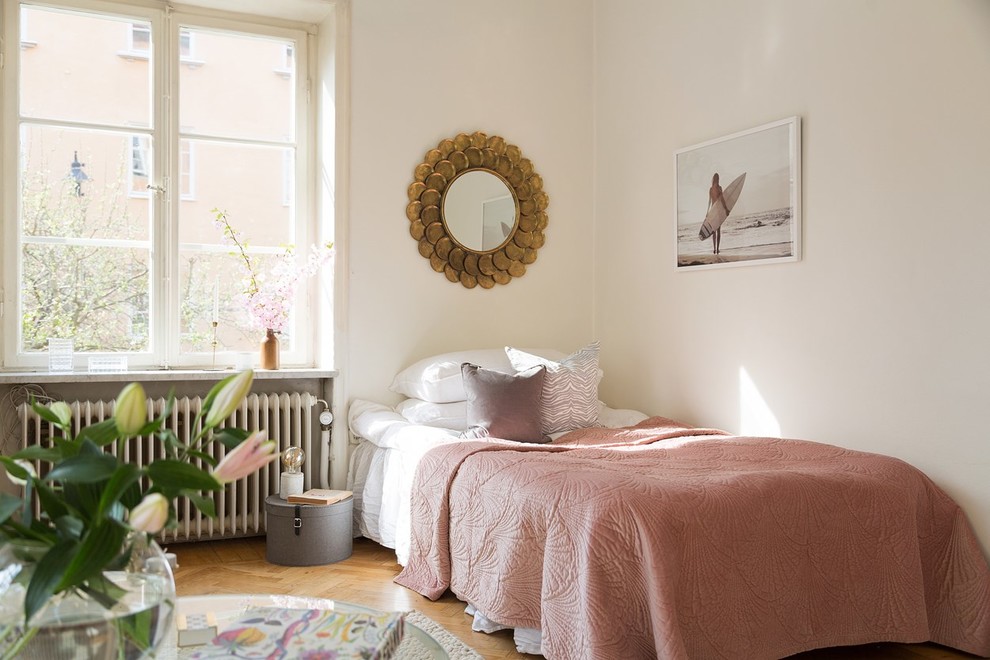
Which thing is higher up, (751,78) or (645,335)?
(751,78)

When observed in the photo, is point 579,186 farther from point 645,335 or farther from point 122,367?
point 122,367

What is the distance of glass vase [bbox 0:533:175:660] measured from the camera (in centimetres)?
104

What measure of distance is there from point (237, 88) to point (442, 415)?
1783 mm

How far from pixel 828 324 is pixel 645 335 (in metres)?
1.09

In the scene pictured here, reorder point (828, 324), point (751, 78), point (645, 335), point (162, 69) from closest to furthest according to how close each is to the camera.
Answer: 1. point (828, 324)
2. point (751, 78)
3. point (162, 69)
4. point (645, 335)

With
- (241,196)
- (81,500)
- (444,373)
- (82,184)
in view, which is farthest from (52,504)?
(241,196)

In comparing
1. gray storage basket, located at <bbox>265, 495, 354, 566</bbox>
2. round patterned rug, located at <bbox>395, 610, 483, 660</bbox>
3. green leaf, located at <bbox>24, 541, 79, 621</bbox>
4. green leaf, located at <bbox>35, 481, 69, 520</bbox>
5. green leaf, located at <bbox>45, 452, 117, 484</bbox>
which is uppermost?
green leaf, located at <bbox>45, 452, 117, 484</bbox>

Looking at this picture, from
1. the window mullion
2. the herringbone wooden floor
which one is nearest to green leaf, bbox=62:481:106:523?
the herringbone wooden floor

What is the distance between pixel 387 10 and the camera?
398cm

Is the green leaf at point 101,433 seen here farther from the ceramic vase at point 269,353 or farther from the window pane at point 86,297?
the window pane at point 86,297

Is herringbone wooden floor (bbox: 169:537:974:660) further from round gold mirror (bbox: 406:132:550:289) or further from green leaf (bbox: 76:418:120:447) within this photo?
green leaf (bbox: 76:418:120:447)

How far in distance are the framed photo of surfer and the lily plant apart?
268 cm

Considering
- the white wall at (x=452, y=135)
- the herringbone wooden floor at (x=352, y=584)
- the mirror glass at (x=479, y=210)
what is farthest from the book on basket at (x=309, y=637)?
the mirror glass at (x=479, y=210)

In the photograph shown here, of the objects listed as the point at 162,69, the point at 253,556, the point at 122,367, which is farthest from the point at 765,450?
the point at 162,69
